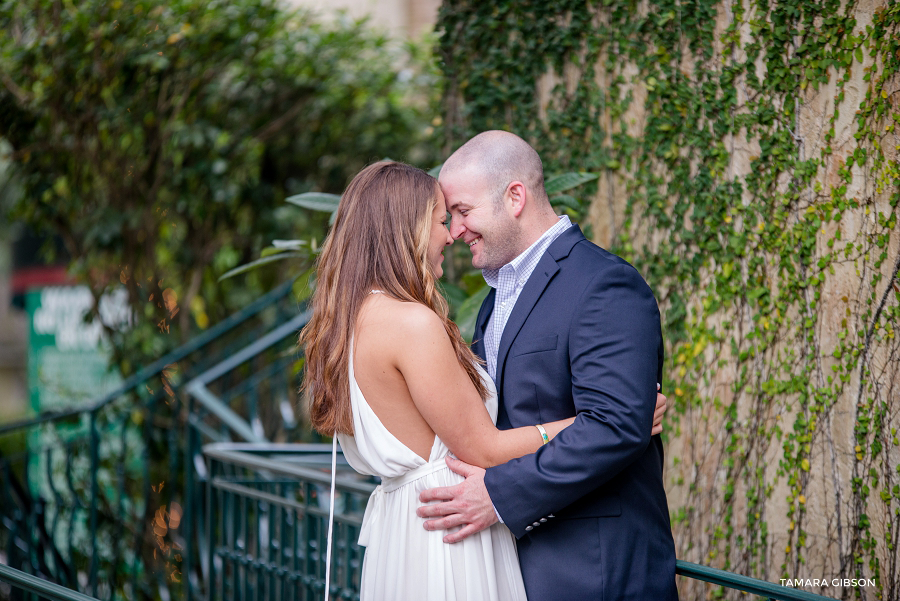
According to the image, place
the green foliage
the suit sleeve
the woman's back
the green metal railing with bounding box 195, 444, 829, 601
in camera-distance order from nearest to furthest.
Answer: the suit sleeve
the woman's back
the green metal railing with bounding box 195, 444, 829, 601
the green foliage

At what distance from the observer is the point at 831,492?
8.50 feet

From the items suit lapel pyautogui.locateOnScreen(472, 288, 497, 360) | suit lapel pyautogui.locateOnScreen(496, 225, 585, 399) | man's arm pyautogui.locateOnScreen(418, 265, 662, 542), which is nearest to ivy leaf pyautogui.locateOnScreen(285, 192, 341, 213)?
suit lapel pyautogui.locateOnScreen(472, 288, 497, 360)

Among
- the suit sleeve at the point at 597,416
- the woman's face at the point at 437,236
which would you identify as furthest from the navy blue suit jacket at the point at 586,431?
the woman's face at the point at 437,236

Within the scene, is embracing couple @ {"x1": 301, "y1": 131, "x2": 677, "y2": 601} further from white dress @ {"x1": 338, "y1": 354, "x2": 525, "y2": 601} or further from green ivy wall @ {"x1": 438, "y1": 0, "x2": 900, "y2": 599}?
green ivy wall @ {"x1": 438, "y1": 0, "x2": 900, "y2": 599}

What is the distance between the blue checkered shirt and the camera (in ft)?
7.00

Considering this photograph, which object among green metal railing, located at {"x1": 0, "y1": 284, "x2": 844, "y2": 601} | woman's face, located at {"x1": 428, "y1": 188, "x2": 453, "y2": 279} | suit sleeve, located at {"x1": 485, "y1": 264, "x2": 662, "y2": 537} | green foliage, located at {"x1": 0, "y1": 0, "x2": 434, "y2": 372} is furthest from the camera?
green foliage, located at {"x1": 0, "y1": 0, "x2": 434, "y2": 372}

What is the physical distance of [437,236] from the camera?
1.99 m

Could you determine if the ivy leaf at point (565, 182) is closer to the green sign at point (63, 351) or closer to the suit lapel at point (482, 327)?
the suit lapel at point (482, 327)

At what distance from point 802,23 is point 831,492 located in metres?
1.67

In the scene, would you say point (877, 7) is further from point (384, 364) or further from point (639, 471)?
point (384, 364)

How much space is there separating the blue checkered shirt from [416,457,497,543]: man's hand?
13.8 inches

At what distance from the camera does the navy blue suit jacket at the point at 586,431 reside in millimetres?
1718

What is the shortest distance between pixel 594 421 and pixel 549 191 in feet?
4.42

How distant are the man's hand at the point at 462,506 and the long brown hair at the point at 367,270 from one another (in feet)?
0.79
